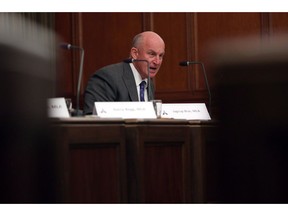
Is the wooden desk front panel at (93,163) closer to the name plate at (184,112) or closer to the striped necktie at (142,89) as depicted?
the name plate at (184,112)

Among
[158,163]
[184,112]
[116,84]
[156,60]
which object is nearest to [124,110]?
[158,163]

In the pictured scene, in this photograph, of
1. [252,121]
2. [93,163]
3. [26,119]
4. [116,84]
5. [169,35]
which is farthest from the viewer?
[169,35]

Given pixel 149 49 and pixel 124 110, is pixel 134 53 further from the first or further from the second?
pixel 124 110

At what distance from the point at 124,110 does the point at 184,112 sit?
734mm

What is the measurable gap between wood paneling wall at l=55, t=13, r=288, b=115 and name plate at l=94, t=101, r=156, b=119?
3.14 metres

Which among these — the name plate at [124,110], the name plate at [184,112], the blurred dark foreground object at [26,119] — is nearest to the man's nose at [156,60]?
the name plate at [184,112]

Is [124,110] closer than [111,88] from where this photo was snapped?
Yes

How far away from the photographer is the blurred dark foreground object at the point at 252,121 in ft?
5.36

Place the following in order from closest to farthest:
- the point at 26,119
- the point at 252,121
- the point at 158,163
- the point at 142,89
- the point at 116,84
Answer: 1. the point at 252,121
2. the point at 26,119
3. the point at 158,163
4. the point at 116,84
5. the point at 142,89

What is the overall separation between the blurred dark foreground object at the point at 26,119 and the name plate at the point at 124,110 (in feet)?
3.05

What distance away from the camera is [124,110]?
3.81 meters

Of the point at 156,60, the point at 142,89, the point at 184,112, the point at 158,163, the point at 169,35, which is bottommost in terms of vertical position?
the point at 158,163

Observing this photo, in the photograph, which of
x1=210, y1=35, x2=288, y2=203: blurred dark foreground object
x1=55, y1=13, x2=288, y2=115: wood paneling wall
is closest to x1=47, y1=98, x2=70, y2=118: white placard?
x1=210, y1=35, x2=288, y2=203: blurred dark foreground object
